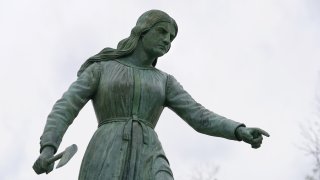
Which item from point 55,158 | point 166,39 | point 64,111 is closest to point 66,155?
point 55,158

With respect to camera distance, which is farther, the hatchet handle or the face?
the face

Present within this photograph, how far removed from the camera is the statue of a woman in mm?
7430

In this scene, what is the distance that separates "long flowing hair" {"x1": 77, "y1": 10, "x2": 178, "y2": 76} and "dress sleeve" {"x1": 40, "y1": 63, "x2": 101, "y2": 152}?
162mm

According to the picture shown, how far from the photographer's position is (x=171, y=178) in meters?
7.44

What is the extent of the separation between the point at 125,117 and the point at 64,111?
613 millimetres

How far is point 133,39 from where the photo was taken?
8.35m

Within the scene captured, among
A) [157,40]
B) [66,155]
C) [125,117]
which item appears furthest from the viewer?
[157,40]

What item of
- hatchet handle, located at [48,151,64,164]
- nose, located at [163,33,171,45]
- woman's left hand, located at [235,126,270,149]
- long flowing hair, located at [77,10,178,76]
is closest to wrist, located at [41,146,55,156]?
hatchet handle, located at [48,151,64,164]

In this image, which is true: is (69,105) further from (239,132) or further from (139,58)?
(239,132)

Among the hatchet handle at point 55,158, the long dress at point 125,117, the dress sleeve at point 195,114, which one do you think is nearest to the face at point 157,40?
the long dress at point 125,117

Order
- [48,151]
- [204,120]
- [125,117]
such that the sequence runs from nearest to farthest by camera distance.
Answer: [48,151] → [125,117] → [204,120]

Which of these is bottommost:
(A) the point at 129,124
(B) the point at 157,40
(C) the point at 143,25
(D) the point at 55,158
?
(D) the point at 55,158

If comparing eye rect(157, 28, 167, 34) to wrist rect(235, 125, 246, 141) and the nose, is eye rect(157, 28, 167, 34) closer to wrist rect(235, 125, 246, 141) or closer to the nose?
the nose

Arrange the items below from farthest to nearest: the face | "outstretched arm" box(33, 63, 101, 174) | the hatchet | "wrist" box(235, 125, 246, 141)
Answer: the face
"wrist" box(235, 125, 246, 141)
"outstretched arm" box(33, 63, 101, 174)
the hatchet
